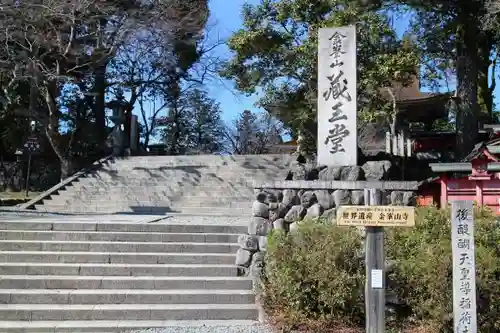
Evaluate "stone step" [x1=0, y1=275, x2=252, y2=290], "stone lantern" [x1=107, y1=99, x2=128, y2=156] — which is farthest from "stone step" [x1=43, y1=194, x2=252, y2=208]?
"stone step" [x1=0, y1=275, x2=252, y2=290]

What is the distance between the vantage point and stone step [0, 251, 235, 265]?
22.7 ft

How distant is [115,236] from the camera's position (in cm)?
746

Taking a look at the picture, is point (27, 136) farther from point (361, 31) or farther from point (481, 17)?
point (481, 17)

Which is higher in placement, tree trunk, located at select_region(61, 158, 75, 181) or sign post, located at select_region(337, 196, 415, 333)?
tree trunk, located at select_region(61, 158, 75, 181)

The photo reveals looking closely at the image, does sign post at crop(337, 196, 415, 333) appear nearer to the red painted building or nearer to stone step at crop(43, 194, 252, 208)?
the red painted building

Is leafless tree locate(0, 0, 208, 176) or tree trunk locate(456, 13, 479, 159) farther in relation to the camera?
tree trunk locate(456, 13, 479, 159)

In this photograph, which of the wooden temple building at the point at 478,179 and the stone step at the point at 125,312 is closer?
the stone step at the point at 125,312

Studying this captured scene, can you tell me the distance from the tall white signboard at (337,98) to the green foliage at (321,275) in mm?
1916

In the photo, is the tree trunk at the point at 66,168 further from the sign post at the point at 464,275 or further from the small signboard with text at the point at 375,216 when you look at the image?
the sign post at the point at 464,275

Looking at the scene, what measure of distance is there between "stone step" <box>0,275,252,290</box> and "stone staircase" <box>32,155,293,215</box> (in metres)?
7.62

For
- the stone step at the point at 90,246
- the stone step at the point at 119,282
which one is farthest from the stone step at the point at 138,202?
the stone step at the point at 119,282

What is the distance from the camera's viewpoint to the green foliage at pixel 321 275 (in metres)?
5.13

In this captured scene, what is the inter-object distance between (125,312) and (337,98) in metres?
4.27

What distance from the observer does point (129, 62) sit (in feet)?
83.7
